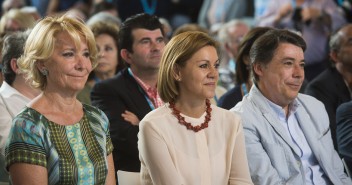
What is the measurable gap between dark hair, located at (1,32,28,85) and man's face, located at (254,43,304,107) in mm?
1433

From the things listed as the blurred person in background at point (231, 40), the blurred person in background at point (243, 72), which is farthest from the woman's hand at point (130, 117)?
the blurred person in background at point (231, 40)

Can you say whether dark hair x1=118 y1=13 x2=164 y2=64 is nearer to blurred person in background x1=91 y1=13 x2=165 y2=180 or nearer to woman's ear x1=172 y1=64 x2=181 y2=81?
blurred person in background x1=91 y1=13 x2=165 y2=180

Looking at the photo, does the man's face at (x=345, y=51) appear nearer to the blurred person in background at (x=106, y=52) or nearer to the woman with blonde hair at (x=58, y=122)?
the blurred person in background at (x=106, y=52)

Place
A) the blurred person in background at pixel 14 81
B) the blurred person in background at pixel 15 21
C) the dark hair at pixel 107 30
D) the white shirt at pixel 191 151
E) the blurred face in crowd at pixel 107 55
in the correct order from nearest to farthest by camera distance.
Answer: the white shirt at pixel 191 151 < the blurred person in background at pixel 14 81 < the blurred face in crowd at pixel 107 55 < the dark hair at pixel 107 30 < the blurred person in background at pixel 15 21

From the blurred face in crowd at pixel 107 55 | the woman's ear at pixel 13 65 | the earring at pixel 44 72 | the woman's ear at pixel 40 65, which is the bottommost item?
the blurred face in crowd at pixel 107 55

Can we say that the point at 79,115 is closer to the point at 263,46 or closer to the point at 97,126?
the point at 97,126


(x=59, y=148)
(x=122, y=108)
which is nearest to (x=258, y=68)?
(x=122, y=108)

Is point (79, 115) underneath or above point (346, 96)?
above

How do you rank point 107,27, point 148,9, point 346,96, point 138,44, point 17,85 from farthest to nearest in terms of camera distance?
point 148,9 < point 107,27 < point 346,96 < point 138,44 < point 17,85

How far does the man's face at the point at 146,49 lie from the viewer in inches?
205

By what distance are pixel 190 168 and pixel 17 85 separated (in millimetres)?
1291

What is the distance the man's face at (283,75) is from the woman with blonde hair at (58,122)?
3.83ft

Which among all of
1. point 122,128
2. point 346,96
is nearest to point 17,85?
point 122,128

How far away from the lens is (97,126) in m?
3.75
